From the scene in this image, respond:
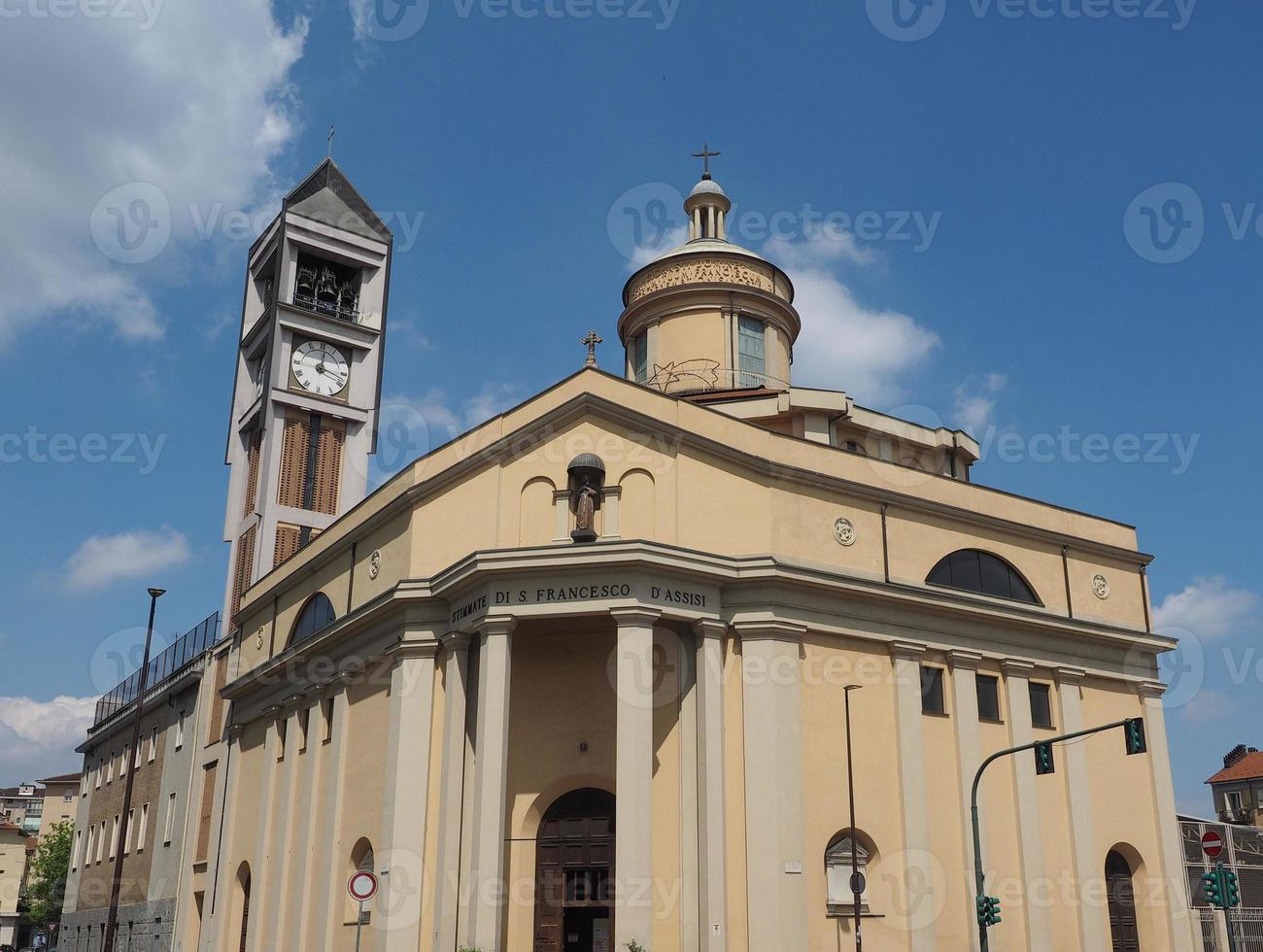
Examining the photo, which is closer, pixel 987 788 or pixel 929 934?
pixel 929 934

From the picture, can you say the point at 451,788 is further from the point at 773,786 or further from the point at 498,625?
the point at 773,786

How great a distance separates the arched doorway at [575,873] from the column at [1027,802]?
9.98 m

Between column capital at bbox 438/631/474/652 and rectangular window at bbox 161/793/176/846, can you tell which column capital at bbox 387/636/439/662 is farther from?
rectangular window at bbox 161/793/176/846

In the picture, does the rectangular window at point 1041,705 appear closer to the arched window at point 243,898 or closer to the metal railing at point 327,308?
the arched window at point 243,898

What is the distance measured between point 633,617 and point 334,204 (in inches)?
1201

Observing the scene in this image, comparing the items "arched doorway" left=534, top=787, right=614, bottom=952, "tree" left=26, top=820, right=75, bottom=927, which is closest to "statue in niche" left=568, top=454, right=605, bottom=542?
"arched doorway" left=534, top=787, right=614, bottom=952

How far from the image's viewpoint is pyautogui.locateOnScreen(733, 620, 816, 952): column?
24.4m

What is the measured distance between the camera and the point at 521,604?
1029 inches

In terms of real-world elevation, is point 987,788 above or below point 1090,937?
above

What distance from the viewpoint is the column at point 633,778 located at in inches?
920

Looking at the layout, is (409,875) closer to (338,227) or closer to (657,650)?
(657,650)

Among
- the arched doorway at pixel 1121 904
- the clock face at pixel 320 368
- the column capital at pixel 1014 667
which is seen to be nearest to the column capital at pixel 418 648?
the column capital at pixel 1014 667

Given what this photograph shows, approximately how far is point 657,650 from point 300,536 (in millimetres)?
21334

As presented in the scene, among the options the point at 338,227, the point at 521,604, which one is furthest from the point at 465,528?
the point at 338,227
